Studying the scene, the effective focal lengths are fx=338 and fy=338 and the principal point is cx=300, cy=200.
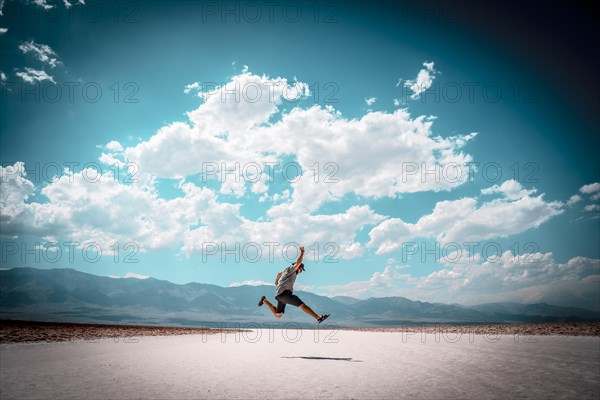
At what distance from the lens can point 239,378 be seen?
22.8ft

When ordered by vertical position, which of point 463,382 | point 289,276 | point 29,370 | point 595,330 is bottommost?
point 595,330

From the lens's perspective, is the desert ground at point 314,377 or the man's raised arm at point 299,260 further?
the man's raised arm at point 299,260

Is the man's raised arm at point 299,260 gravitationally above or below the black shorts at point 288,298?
above

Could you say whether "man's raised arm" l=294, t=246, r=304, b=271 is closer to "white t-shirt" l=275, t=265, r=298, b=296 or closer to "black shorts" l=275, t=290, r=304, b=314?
"white t-shirt" l=275, t=265, r=298, b=296

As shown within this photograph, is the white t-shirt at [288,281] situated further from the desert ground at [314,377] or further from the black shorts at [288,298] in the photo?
the desert ground at [314,377]

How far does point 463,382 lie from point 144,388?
5851mm

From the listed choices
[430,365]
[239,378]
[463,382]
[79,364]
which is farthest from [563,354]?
[79,364]

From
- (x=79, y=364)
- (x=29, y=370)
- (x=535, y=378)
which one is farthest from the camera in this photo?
(x=79, y=364)

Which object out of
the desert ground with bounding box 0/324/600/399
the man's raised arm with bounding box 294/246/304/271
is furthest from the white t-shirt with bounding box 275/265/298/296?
the desert ground with bounding box 0/324/600/399

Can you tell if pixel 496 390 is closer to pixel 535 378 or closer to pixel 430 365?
pixel 535 378

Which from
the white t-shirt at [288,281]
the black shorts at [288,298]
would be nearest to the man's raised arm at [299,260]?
the white t-shirt at [288,281]

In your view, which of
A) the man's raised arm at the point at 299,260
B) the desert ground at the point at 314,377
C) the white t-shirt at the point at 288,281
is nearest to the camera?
the desert ground at the point at 314,377

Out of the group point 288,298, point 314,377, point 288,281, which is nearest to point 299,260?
point 288,281

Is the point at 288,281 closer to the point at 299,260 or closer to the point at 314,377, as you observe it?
the point at 299,260
